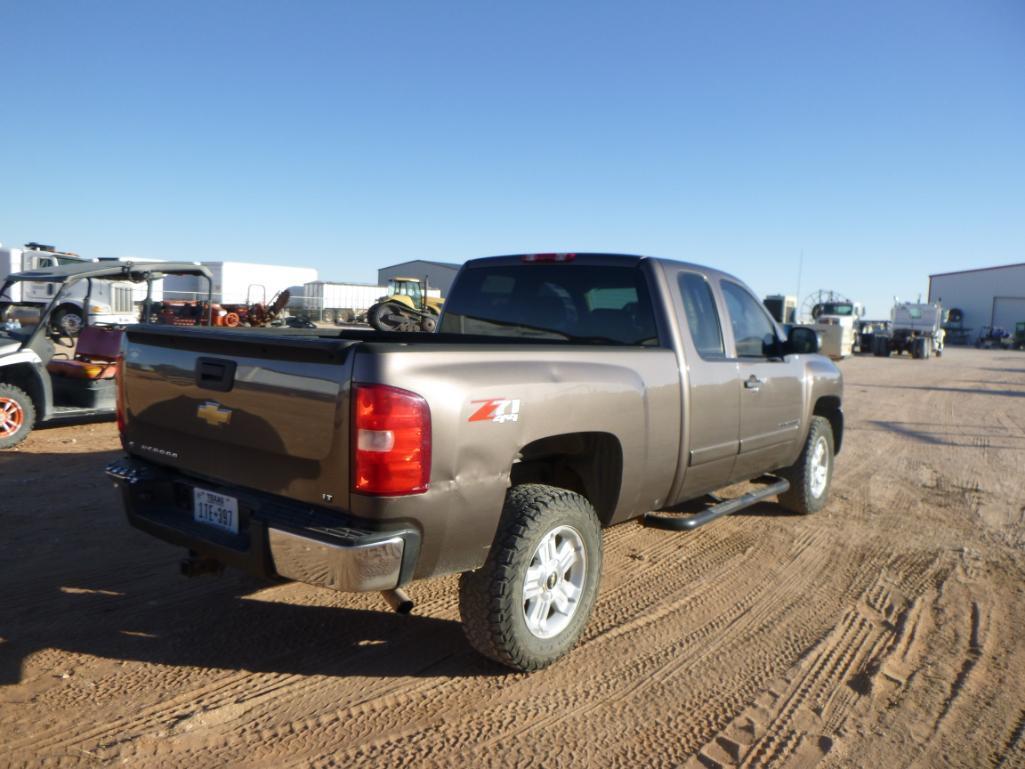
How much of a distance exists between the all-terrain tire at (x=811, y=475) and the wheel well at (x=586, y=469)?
2.71 meters

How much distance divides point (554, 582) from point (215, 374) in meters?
1.73

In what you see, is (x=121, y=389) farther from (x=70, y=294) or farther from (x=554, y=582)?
(x=70, y=294)

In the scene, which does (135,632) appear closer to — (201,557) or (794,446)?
(201,557)

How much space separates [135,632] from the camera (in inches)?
141

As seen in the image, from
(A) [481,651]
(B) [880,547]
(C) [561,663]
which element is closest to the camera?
(A) [481,651]

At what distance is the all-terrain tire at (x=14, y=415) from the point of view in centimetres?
731

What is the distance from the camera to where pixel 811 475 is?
6000mm

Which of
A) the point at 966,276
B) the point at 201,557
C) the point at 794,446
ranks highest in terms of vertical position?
the point at 966,276

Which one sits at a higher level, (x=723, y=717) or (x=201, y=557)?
(x=201, y=557)

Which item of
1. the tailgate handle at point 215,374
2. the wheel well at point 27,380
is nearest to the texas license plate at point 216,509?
the tailgate handle at point 215,374

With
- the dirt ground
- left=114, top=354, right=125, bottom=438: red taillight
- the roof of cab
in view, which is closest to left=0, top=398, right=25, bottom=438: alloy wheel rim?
the roof of cab

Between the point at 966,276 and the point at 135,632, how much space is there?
7985 centimetres

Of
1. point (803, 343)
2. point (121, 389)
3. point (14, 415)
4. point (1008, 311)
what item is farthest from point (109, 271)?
point (1008, 311)

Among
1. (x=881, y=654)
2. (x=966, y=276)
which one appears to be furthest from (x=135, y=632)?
(x=966, y=276)
